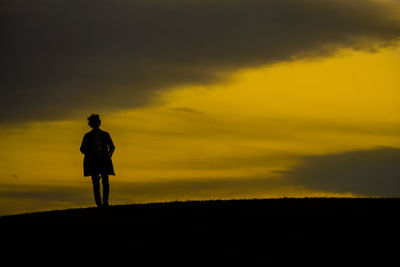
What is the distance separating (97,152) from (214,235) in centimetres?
617

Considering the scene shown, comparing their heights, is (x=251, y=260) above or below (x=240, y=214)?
below

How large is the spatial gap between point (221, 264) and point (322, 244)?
9.31 ft

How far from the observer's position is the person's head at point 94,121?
922 inches

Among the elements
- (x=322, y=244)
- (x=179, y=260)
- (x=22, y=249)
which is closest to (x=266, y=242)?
(x=322, y=244)

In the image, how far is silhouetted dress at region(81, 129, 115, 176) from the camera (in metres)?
23.6

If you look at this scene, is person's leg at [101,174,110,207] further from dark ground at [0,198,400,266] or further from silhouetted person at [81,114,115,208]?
dark ground at [0,198,400,266]

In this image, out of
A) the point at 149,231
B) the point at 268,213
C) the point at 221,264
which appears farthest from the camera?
the point at 268,213

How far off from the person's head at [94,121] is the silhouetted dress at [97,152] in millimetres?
195

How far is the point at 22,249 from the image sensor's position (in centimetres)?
1881

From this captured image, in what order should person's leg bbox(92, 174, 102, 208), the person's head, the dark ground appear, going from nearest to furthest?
the dark ground, the person's head, person's leg bbox(92, 174, 102, 208)

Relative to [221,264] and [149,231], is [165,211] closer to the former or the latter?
[149,231]

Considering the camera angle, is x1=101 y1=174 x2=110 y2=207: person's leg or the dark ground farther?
x1=101 y1=174 x2=110 y2=207: person's leg

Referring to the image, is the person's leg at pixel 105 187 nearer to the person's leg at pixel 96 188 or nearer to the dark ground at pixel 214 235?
the person's leg at pixel 96 188

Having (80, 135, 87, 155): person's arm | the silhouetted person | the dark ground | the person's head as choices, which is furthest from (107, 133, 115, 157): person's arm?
the dark ground
